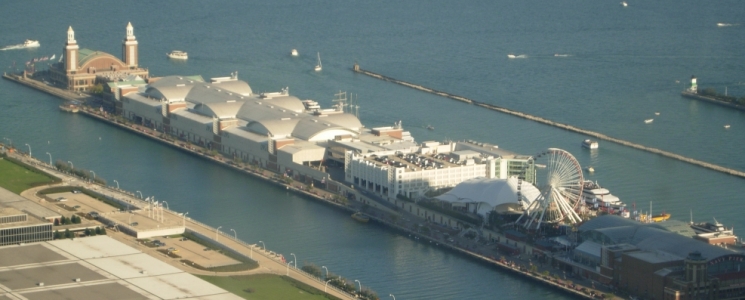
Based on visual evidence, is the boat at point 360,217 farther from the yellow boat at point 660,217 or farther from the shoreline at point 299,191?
the yellow boat at point 660,217

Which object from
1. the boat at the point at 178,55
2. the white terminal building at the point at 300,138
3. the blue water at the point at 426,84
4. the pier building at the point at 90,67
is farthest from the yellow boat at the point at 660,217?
the boat at the point at 178,55

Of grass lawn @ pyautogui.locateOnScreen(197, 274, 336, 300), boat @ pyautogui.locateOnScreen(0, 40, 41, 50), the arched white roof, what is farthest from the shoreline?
boat @ pyautogui.locateOnScreen(0, 40, 41, 50)

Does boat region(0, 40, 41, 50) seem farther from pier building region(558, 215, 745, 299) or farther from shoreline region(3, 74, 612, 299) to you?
pier building region(558, 215, 745, 299)

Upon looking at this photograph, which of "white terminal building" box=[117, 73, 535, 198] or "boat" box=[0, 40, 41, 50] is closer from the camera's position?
"white terminal building" box=[117, 73, 535, 198]

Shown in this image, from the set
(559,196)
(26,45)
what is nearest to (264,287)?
(559,196)

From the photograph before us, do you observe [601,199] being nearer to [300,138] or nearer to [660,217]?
[660,217]

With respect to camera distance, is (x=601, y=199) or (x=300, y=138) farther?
(x=300, y=138)
